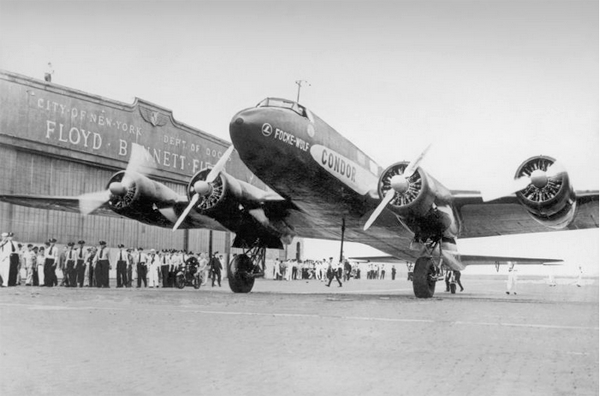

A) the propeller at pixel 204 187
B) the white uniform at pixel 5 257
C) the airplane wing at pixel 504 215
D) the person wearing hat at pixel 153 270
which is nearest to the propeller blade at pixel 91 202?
the propeller at pixel 204 187

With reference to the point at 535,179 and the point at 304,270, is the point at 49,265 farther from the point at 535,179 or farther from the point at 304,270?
the point at 304,270

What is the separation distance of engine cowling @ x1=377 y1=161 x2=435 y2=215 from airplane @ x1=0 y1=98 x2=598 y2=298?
3 cm

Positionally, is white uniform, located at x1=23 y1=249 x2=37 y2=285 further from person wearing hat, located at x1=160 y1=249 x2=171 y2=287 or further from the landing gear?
the landing gear

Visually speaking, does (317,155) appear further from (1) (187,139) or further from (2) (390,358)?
(1) (187,139)

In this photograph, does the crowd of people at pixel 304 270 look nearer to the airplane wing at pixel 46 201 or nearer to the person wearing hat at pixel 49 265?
the person wearing hat at pixel 49 265

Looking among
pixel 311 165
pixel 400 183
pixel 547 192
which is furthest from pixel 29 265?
pixel 547 192

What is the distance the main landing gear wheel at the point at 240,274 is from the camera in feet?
62.1

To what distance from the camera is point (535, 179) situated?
14.5 m

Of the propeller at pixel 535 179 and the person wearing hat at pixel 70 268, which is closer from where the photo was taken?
the propeller at pixel 535 179

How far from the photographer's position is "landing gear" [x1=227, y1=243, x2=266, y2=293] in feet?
62.1

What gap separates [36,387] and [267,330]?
405 cm

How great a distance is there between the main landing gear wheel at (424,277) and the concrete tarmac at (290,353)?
4752 mm

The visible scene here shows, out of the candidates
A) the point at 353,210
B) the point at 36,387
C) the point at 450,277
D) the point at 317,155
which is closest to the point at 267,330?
the point at 36,387

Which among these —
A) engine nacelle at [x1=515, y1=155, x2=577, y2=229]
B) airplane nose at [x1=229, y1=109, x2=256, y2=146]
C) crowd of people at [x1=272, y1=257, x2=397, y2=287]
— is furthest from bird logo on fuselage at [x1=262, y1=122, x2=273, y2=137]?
crowd of people at [x1=272, y1=257, x2=397, y2=287]
